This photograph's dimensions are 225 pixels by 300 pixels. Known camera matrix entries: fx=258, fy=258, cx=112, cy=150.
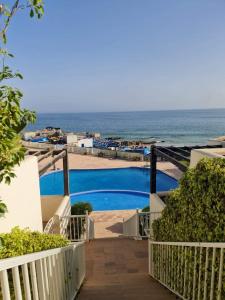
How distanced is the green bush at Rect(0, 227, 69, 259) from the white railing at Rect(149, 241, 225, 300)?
62.4 inches

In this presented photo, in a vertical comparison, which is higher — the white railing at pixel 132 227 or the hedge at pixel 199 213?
the hedge at pixel 199 213

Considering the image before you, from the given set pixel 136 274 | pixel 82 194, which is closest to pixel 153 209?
pixel 136 274

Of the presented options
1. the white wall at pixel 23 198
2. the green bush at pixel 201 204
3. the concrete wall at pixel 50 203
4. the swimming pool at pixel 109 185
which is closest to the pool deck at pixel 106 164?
the swimming pool at pixel 109 185

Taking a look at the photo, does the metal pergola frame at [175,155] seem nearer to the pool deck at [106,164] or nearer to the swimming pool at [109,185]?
the swimming pool at [109,185]

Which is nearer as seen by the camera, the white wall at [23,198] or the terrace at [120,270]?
the terrace at [120,270]

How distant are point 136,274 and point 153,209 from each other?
10.4 feet

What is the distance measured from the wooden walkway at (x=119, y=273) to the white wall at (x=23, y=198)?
1667 mm

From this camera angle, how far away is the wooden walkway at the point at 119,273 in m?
4.08

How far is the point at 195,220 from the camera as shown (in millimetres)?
2836

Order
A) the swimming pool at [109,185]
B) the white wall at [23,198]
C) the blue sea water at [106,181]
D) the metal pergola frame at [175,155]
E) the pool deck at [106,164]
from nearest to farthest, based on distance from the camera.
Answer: the white wall at [23,198], the metal pergola frame at [175,155], the swimming pool at [109,185], the blue sea water at [106,181], the pool deck at [106,164]

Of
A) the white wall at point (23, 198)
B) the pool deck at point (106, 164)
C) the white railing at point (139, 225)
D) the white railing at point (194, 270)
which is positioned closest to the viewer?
the white railing at point (194, 270)

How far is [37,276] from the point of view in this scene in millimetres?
2150

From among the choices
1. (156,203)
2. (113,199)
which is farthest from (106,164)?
(156,203)

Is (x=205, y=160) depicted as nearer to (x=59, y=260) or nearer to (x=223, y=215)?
(x=223, y=215)
